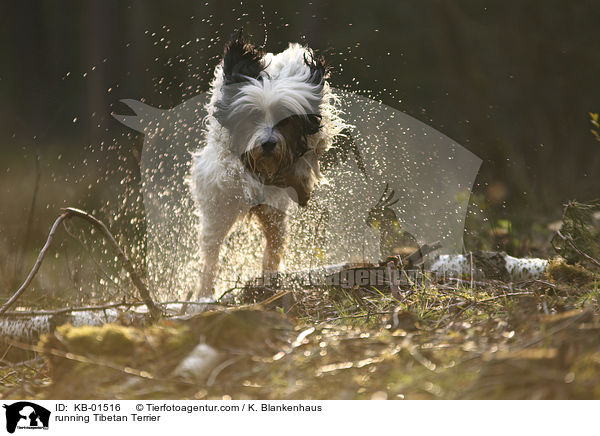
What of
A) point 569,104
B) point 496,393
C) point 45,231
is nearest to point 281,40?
point 45,231

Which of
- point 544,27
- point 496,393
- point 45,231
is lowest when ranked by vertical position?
point 496,393

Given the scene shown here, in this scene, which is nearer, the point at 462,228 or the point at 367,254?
the point at 367,254

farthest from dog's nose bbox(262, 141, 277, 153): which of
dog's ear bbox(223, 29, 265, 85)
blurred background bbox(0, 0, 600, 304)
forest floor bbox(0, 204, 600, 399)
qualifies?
forest floor bbox(0, 204, 600, 399)

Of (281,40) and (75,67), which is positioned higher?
(75,67)

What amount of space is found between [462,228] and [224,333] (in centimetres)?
428

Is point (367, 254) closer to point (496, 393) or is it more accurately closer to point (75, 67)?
point (496, 393)

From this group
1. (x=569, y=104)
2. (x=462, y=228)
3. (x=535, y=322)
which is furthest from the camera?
(x=569, y=104)

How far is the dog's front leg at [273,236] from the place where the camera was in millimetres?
4488

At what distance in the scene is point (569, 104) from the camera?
6.36m
